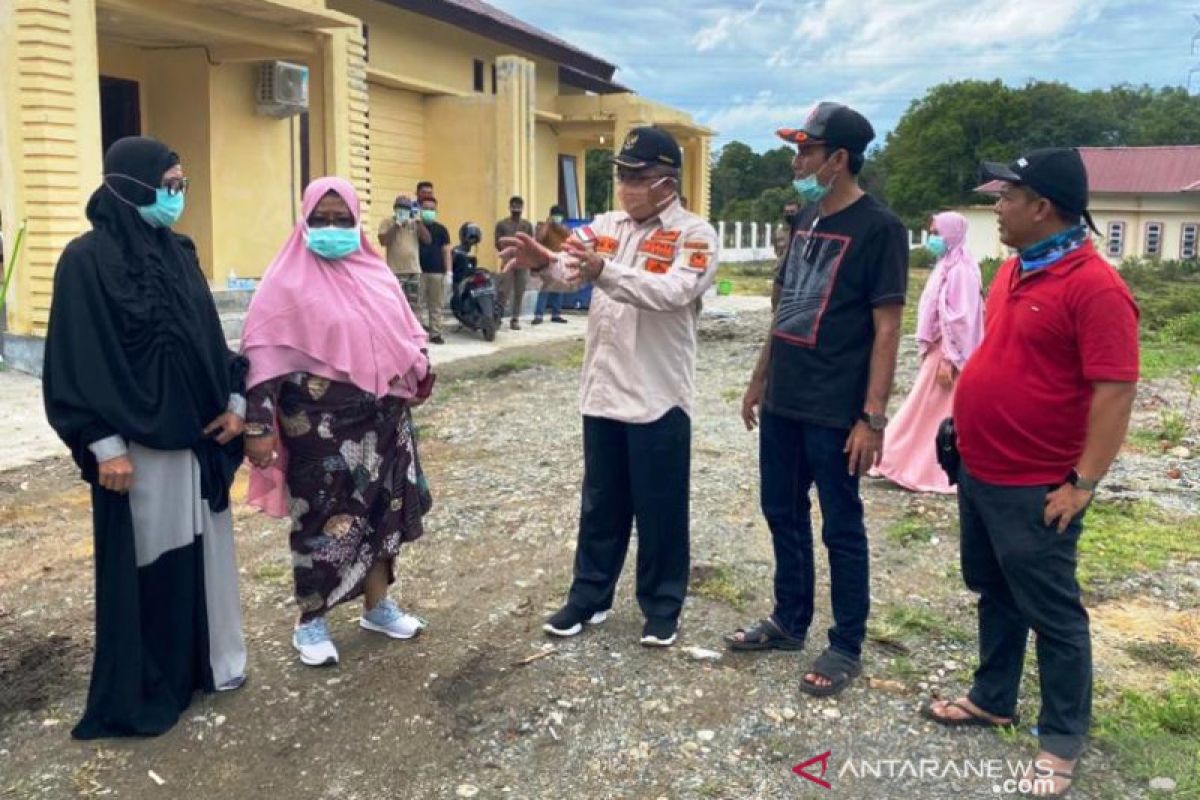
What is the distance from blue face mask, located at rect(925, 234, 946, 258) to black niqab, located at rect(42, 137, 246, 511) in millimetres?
4443

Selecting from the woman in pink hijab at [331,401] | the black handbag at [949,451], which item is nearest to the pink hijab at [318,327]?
the woman in pink hijab at [331,401]

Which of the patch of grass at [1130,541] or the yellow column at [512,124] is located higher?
the yellow column at [512,124]

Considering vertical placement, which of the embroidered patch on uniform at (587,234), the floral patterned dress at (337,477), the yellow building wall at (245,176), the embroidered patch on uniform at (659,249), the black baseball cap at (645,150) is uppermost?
the yellow building wall at (245,176)

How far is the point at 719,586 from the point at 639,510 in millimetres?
941

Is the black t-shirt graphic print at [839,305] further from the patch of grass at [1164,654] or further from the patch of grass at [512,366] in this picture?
the patch of grass at [512,366]

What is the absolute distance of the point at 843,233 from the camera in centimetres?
339

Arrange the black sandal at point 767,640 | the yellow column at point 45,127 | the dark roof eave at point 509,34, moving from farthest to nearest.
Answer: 1. the dark roof eave at point 509,34
2. the yellow column at point 45,127
3. the black sandal at point 767,640

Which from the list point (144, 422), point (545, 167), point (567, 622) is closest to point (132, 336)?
point (144, 422)

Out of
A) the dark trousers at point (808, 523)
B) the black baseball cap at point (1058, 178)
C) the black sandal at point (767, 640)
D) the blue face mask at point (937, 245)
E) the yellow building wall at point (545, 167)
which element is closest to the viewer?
the black baseball cap at point (1058, 178)

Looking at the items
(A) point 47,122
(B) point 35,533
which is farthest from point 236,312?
(B) point 35,533

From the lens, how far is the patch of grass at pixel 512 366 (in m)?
10.9

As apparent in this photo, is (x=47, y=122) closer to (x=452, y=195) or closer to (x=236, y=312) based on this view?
(x=236, y=312)

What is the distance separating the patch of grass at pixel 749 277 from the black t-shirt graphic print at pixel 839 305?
1716cm

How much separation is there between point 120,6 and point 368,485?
740cm
